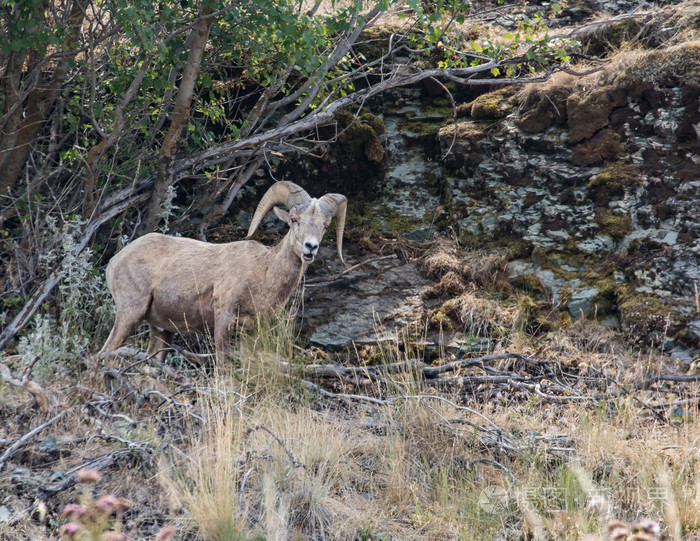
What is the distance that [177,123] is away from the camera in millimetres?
7727

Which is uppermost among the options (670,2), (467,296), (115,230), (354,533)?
(670,2)

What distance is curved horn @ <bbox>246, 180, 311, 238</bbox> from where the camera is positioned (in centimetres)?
687

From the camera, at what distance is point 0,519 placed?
153 inches

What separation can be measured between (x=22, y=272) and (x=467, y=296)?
4947 mm

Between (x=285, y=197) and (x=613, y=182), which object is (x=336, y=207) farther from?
(x=613, y=182)

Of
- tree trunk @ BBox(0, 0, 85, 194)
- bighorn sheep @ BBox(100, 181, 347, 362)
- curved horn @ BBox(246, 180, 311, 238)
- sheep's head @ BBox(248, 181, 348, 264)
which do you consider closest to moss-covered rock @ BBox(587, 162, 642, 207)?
sheep's head @ BBox(248, 181, 348, 264)

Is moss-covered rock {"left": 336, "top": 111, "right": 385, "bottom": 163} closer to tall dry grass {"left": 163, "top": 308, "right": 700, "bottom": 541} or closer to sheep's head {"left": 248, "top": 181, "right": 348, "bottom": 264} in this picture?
sheep's head {"left": 248, "top": 181, "right": 348, "bottom": 264}

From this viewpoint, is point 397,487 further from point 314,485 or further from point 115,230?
point 115,230

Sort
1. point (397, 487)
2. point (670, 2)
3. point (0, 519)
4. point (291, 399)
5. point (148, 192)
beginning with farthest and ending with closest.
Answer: point (670, 2) → point (148, 192) → point (291, 399) → point (397, 487) → point (0, 519)

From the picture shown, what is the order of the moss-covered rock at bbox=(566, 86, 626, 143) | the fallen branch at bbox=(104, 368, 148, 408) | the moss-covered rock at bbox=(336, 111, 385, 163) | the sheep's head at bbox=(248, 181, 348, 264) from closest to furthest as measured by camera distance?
the fallen branch at bbox=(104, 368, 148, 408)
the sheep's head at bbox=(248, 181, 348, 264)
the moss-covered rock at bbox=(566, 86, 626, 143)
the moss-covered rock at bbox=(336, 111, 385, 163)

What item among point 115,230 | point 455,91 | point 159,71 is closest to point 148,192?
point 115,230

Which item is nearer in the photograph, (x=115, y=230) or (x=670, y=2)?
(x=115, y=230)

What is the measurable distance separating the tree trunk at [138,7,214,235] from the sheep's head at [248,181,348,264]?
143cm

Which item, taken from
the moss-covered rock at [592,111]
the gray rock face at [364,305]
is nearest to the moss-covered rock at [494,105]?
the moss-covered rock at [592,111]
